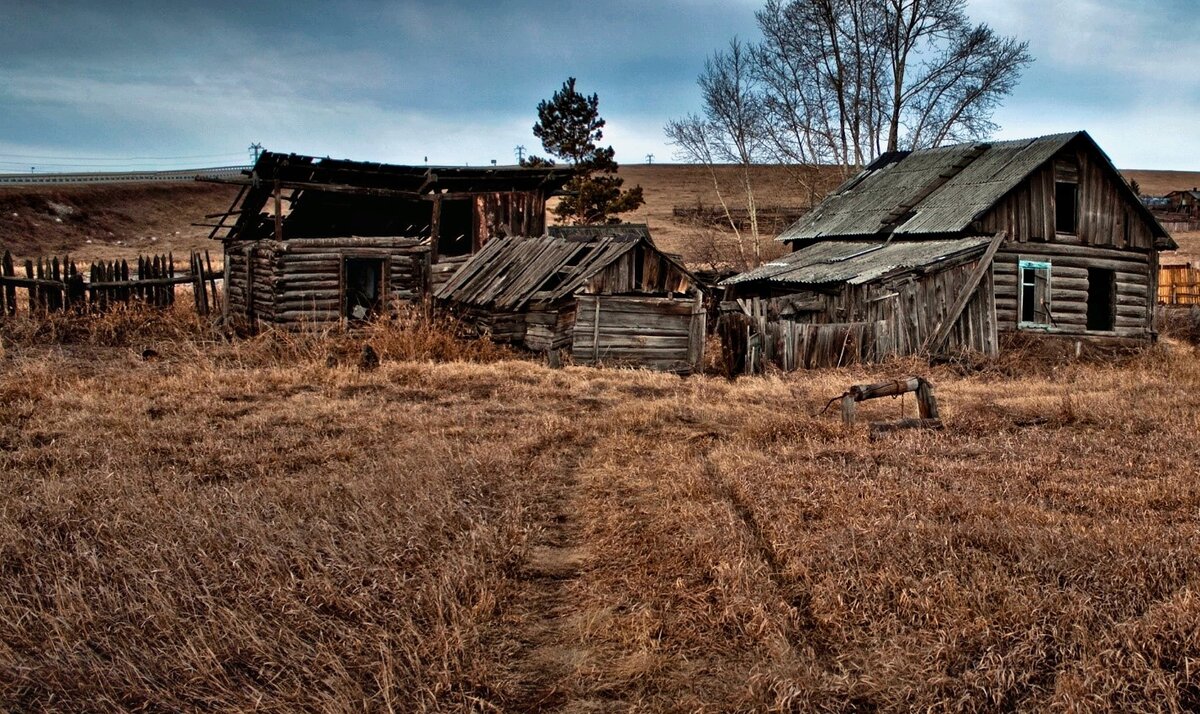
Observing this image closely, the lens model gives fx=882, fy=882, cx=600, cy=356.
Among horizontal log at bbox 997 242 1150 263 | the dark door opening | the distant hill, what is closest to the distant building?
the distant hill

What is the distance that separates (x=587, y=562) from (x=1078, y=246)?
63.4 feet

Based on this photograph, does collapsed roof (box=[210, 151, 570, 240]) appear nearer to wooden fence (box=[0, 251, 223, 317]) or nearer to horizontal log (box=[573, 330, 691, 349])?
wooden fence (box=[0, 251, 223, 317])

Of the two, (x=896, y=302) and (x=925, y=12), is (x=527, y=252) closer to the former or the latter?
(x=896, y=302)

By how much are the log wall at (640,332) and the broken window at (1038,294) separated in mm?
8573

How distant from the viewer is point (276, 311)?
18922mm

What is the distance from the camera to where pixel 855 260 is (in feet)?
66.5

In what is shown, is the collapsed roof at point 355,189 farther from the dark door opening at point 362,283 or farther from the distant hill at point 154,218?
the distant hill at point 154,218

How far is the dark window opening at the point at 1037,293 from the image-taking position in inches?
798

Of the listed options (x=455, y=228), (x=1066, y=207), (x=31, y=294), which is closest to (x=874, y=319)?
(x=1066, y=207)

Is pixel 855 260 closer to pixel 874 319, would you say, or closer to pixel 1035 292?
pixel 874 319

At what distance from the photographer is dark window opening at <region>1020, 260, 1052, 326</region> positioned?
20.3 metres

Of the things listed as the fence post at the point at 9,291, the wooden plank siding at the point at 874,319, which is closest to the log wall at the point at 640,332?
the wooden plank siding at the point at 874,319

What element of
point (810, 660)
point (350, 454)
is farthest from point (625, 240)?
point (810, 660)

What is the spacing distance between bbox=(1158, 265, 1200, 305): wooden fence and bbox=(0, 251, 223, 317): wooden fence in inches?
1348
